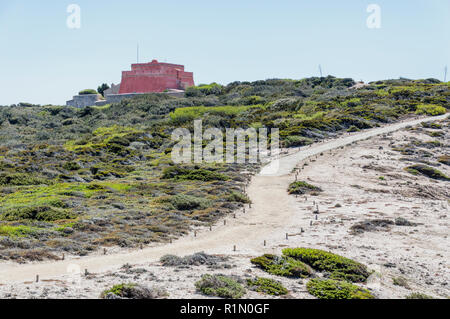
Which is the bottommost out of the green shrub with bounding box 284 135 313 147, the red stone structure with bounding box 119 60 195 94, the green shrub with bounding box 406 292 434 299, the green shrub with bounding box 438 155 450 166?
the green shrub with bounding box 406 292 434 299

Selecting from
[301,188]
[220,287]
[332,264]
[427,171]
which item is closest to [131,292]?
[220,287]

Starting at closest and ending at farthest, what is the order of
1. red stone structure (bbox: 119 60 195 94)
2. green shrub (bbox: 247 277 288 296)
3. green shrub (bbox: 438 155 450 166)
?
1. green shrub (bbox: 247 277 288 296)
2. green shrub (bbox: 438 155 450 166)
3. red stone structure (bbox: 119 60 195 94)

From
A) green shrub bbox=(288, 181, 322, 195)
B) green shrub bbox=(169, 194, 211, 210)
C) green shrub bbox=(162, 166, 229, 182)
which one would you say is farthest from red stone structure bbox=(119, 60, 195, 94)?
green shrub bbox=(169, 194, 211, 210)

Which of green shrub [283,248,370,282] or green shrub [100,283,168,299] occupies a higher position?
green shrub [100,283,168,299]

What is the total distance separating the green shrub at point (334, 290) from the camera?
1154 centimetres

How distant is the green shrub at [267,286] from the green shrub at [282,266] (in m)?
0.91

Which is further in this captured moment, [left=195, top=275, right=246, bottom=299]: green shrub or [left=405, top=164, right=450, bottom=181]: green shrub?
[left=405, top=164, right=450, bottom=181]: green shrub

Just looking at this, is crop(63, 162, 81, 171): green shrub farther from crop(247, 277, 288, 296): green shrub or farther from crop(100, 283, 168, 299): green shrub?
crop(247, 277, 288, 296): green shrub

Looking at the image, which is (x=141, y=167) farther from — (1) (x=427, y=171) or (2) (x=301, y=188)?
(1) (x=427, y=171)

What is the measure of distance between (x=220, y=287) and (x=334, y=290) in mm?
2979

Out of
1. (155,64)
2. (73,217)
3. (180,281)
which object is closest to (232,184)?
(73,217)

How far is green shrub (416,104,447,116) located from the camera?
56.9m

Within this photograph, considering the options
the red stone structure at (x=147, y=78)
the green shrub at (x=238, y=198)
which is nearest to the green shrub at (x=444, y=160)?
the green shrub at (x=238, y=198)

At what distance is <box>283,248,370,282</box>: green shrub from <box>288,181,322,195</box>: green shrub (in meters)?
11.4
